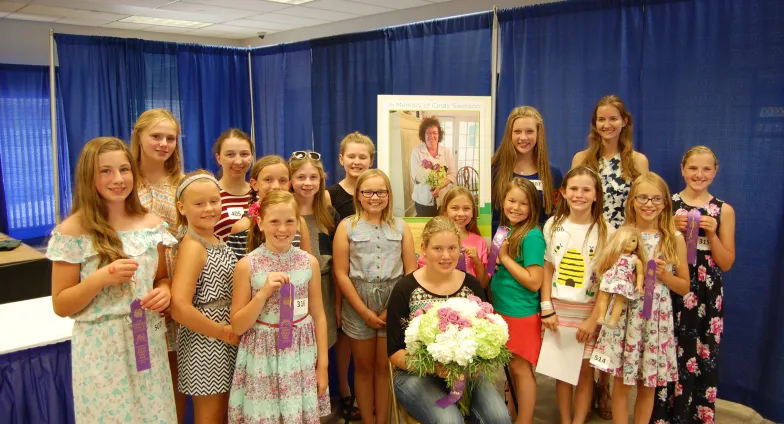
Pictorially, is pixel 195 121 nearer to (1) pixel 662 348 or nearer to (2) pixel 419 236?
(2) pixel 419 236

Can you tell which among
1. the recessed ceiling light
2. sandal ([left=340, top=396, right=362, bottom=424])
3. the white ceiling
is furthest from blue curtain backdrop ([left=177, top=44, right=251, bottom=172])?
sandal ([left=340, top=396, right=362, bottom=424])

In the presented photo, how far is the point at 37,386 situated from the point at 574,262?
8.27ft

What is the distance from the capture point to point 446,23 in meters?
4.60

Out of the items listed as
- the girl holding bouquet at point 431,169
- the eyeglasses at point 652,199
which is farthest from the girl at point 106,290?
the eyeglasses at point 652,199

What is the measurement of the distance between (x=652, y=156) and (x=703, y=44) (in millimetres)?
752

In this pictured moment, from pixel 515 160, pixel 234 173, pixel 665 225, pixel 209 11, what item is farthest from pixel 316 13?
pixel 665 225

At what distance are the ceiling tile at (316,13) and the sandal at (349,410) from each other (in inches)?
220

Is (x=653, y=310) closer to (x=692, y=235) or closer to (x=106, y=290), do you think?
(x=692, y=235)

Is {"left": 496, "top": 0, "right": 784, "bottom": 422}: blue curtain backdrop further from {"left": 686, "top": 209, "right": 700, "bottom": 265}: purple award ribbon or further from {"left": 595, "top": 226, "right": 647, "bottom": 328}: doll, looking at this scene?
{"left": 595, "top": 226, "right": 647, "bottom": 328}: doll

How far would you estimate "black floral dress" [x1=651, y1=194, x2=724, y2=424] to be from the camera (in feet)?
9.45

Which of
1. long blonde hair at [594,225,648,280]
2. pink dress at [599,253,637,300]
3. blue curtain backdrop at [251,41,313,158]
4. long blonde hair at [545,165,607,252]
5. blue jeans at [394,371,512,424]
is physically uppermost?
blue curtain backdrop at [251,41,313,158]

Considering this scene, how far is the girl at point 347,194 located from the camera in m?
3.07

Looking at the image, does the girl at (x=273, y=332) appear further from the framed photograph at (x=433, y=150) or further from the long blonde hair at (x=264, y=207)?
the framed photograph at (x=433, y=150)

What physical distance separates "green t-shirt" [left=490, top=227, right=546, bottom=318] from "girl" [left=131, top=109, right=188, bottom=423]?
5.29 feet
